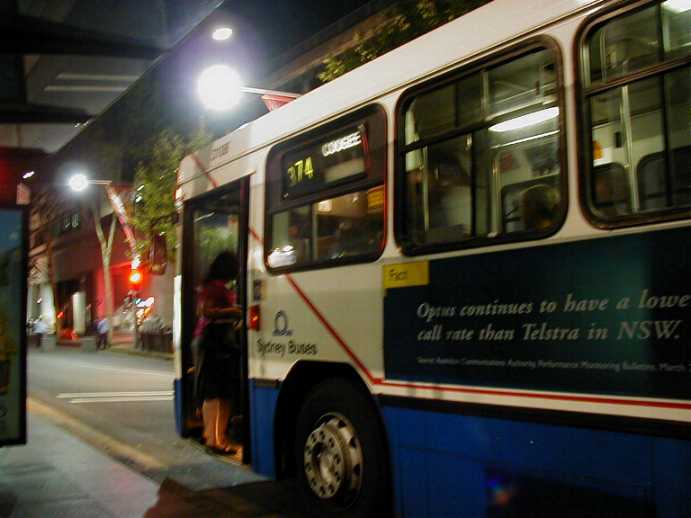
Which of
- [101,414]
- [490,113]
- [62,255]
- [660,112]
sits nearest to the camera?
[660,112]

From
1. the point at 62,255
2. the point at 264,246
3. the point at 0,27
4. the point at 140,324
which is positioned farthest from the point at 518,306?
the point at 62,255

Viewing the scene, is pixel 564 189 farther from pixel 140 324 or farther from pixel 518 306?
pixel 140 324

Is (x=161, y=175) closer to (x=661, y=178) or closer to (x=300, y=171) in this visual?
(x=300, y=171)

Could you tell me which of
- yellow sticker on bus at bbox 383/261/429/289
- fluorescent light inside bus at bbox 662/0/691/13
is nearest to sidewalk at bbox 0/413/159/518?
yellow sticker on bus at bbox 383/261/429/289

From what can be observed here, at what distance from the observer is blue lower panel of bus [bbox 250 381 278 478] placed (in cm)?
534

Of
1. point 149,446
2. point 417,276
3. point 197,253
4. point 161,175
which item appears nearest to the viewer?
point 417,276

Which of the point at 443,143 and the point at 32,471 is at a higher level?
the point at 443,143

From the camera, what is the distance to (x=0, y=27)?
547cm

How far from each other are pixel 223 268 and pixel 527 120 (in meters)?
3.71

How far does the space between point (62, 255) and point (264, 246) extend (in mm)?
45777

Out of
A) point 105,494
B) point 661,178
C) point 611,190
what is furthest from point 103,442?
point 661,178

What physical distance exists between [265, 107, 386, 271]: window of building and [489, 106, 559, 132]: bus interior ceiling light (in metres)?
0.93

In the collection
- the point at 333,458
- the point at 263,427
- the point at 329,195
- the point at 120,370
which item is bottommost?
the point at 120,370

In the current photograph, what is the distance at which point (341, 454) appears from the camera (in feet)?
15.3
